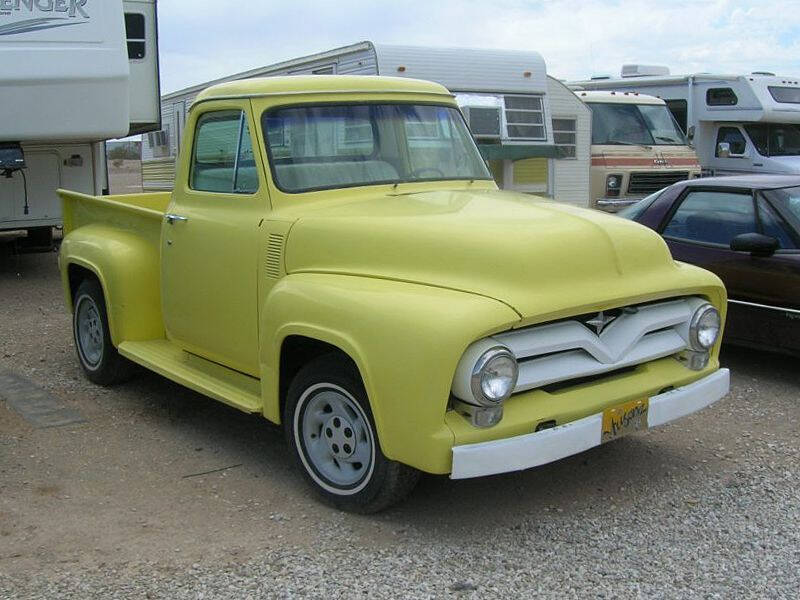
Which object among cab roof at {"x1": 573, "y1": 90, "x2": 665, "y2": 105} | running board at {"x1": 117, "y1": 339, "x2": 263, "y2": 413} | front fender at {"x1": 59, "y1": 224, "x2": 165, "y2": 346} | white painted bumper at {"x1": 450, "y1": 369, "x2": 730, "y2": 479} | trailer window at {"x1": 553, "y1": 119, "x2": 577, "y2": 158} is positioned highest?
cab roof at {"x1": 573, "y1": 90, "x2": 665, "y2": 105}

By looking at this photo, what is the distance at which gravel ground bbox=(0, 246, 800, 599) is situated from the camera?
395 cm

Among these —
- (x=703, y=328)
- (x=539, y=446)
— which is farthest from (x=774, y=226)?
(x=539, y=446)

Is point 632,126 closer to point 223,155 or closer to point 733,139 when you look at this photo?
point 733,139

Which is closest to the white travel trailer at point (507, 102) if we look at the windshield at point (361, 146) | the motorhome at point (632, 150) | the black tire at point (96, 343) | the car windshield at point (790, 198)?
the motorhome at point (632, 150)

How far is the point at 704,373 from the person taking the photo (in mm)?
4934

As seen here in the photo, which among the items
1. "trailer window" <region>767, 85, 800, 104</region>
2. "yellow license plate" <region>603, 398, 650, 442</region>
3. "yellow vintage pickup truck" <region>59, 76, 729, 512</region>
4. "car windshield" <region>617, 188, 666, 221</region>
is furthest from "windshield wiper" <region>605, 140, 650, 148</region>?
"yellow license plate" <region>603, 398, 650, 442</region>

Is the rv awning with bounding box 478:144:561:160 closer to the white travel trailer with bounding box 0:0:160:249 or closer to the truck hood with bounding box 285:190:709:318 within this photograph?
the white travel trailer with bounding box 0:0:160:249

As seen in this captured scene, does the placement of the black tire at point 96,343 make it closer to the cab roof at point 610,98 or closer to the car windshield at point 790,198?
the car windshield at point 790,198

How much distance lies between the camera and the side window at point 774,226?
273 inches

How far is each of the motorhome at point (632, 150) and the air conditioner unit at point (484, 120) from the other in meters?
3.11

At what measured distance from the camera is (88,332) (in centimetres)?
709

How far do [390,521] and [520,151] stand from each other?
323 inches

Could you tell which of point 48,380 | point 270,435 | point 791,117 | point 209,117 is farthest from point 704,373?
point 791,117

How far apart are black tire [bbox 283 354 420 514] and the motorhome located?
427 inches
